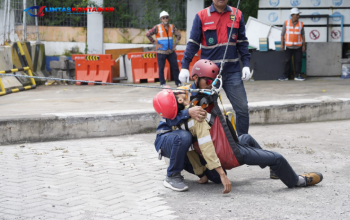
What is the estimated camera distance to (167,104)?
394cm

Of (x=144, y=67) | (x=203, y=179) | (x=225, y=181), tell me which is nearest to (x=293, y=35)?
(x=144, y=67)

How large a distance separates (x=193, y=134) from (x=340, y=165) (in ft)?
5.93

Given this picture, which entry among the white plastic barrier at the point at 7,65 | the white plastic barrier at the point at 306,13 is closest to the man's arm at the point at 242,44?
the white plastic barrier at the point at 7,65

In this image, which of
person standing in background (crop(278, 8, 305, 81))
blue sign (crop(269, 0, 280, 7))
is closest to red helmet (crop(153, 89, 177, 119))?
person standing in background (crop(278, 8, 305, 81))

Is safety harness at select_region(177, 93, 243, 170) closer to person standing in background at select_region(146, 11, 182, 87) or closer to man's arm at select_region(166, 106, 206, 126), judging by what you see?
man's arm at select_region(166, 106, 206, 126)

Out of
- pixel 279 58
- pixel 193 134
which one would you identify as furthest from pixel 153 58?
pixel 193 134

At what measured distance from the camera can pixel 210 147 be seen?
12.8 feet

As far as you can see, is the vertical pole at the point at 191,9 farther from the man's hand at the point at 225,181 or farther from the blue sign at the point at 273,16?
the man's hand at the point at 225,181

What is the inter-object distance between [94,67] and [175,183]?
10.2 meters

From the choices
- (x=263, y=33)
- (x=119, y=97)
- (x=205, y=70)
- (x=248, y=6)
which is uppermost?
(x=248, y=6)

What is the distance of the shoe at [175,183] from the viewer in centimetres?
412

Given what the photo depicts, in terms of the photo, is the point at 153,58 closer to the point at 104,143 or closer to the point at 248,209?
the point at 104,143

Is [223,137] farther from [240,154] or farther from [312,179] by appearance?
[312,179]

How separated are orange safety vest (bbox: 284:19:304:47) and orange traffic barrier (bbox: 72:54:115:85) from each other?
5080 mm
